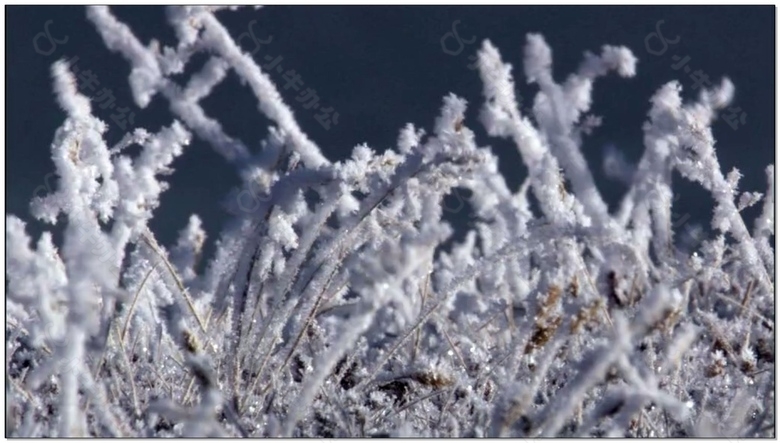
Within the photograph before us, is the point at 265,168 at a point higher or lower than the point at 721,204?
higher

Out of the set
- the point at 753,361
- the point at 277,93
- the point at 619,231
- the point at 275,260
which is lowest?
the point at 753,361

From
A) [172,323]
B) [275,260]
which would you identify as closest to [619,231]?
[275,260]

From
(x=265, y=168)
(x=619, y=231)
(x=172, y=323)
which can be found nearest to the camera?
(x=619, y=231)

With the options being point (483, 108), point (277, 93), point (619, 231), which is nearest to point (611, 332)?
point (619, 231)

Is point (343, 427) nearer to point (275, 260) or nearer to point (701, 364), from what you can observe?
point (275, 260)

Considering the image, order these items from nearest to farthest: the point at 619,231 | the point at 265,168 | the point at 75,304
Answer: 1. the point at 75,304
2. the point at 619,231
3. the point at 265,168

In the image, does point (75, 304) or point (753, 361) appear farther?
point (753, 361)
